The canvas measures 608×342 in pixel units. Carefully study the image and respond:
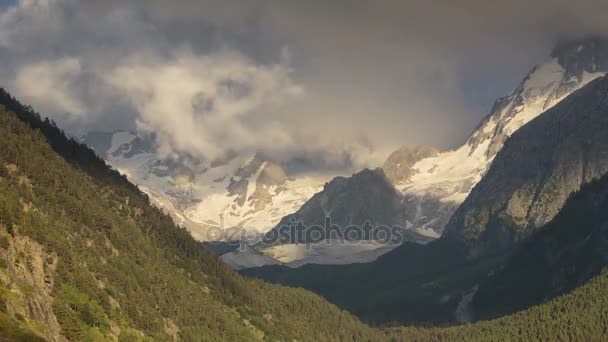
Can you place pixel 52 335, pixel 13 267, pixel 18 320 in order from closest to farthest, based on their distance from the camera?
pixel 18 320, pixel 52 335, pixel 13 267

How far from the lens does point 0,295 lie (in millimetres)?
152750

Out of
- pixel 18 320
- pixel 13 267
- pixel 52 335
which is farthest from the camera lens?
pixel 13 267

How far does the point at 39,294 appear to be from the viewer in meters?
186

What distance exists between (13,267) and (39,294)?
8.90 metres

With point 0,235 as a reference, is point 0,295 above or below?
below

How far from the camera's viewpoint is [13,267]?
190 m

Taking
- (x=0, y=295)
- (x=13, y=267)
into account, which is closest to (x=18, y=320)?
(x=0, y=295)

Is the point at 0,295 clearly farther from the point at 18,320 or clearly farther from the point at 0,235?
the point at 0,235

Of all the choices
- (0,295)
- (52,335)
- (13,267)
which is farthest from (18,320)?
(13,267)

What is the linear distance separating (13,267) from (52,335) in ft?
64.5

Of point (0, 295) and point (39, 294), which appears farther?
point (39, 294)

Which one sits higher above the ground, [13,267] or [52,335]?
[13,267]

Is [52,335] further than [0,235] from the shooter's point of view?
No

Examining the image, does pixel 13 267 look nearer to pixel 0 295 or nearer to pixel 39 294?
pixel 39 294
